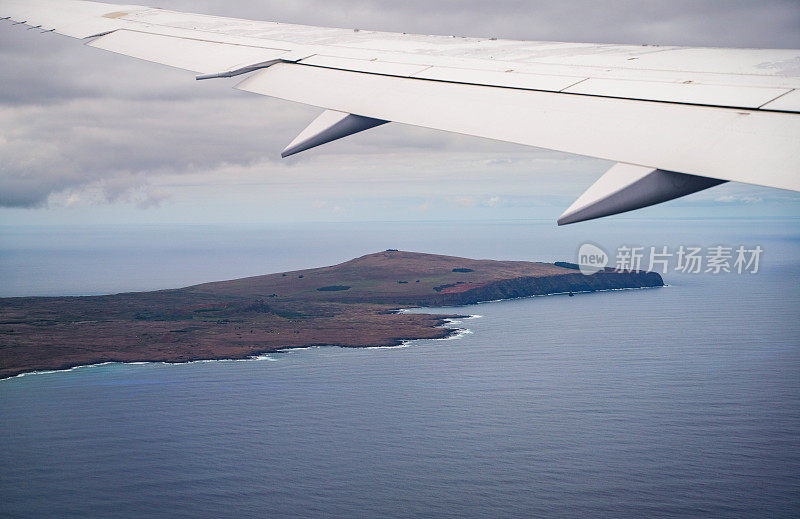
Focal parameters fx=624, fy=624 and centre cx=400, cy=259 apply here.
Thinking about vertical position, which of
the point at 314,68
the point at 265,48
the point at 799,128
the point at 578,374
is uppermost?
the point at 265,48

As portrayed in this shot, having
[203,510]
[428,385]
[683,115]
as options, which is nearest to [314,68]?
[683,115]

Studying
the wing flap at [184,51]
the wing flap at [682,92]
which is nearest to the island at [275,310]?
the wing flap at [184,51]

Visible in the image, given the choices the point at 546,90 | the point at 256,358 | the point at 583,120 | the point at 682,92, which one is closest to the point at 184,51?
the point at 546,90

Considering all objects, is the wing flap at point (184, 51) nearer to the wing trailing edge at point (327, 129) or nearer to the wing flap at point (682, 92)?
the wing trailing edge at point (327, 129)

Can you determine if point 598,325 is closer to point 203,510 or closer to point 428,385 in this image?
point 428,385

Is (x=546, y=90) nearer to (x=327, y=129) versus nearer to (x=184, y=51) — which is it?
(x=327, y=129)

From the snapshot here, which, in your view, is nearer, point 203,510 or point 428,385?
point 203,510
